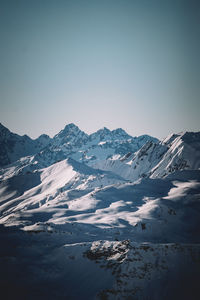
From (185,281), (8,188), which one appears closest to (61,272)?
(185,281)

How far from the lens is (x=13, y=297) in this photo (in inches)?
789

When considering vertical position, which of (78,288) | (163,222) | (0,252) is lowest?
(163,222)

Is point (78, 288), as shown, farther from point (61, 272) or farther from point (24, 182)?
point (24, 182)

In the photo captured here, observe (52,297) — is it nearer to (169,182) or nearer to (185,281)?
(185,281)

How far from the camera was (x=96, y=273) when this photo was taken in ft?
81.0

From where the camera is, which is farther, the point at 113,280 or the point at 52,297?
the point at 113,280

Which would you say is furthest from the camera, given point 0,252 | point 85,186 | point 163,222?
point 85,186

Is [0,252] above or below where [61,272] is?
above

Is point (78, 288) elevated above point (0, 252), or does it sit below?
below

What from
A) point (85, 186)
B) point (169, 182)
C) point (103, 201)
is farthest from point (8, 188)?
point (169, 182)

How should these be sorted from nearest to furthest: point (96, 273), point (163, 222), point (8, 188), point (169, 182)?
point (96, 273) → point (163, 222) → point (169, 182) → point (8, 188)

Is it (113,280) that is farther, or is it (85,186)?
(85,186)

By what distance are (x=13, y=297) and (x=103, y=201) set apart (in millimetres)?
72978

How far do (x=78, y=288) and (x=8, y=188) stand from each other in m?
187
